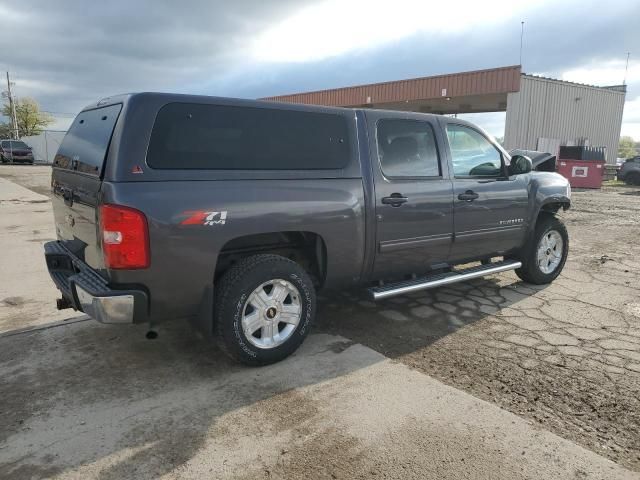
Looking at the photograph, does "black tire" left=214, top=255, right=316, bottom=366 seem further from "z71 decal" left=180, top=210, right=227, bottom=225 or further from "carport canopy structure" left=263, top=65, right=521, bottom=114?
"carport canopy structure" left=263, top=65, right=521, bottom=114

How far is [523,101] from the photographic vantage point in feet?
69.1

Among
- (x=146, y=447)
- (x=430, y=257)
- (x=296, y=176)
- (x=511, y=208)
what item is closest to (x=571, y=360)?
(x=430, y=257)

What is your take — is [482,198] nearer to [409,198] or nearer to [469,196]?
[469,196]

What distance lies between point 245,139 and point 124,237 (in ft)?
3.50

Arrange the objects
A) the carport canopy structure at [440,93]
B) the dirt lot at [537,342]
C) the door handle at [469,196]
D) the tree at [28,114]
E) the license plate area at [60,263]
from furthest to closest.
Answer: the tree at [28,114] → the carport canopy structure at [440,93] → the door handle at [469,196] → the license plate area at [60,263] → the dirt lot at [537,342]

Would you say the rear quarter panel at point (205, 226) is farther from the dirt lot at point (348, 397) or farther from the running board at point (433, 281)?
the dirt lot at point (348, 397)

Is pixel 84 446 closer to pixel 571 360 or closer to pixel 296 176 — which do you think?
pixel 296 176

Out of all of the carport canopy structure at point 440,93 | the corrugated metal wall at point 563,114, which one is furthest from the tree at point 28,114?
the corrugated metal wall at point 563,114

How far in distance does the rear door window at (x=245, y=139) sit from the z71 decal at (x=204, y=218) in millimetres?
306

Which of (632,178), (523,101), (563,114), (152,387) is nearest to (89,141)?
(152,387)

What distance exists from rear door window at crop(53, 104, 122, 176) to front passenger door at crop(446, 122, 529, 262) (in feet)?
9.69

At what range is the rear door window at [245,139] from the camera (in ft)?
10.1

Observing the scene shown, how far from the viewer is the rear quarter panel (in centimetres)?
293

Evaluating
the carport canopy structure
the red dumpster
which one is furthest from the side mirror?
the red dumpster
